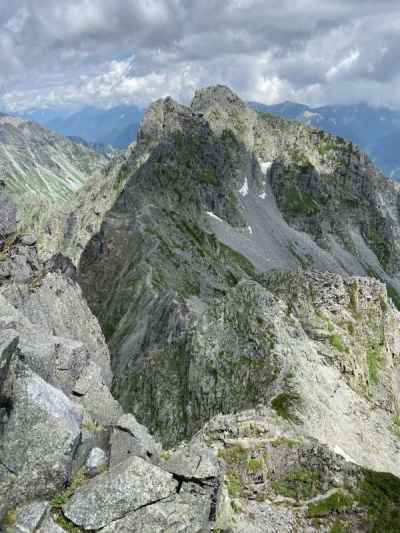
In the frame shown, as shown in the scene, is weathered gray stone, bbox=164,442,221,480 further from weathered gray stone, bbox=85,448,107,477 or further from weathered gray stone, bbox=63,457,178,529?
weathered gray stone, bbox=85,448,107,477

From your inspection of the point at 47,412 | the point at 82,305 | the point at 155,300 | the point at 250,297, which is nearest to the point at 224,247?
the point at 155,300

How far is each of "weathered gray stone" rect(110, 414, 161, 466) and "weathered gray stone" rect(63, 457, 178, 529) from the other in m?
1.64

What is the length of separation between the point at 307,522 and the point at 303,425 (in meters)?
10.1

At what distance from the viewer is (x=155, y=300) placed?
95000 millimetres

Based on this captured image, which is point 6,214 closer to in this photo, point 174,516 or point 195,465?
point 195,465

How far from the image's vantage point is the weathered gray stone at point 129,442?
18.2 metres

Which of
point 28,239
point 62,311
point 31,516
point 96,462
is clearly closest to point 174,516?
point 96,462

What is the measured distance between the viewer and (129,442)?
61.5 ft

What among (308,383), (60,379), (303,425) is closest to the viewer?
(60,379)

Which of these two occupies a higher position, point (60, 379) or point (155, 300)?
point (155, 300)

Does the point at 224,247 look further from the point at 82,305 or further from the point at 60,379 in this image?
the point at 60,379

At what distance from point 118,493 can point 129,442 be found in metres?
3.22

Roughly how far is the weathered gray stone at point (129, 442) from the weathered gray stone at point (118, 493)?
1.64m

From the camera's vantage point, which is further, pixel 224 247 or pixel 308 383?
pixel 224 247
